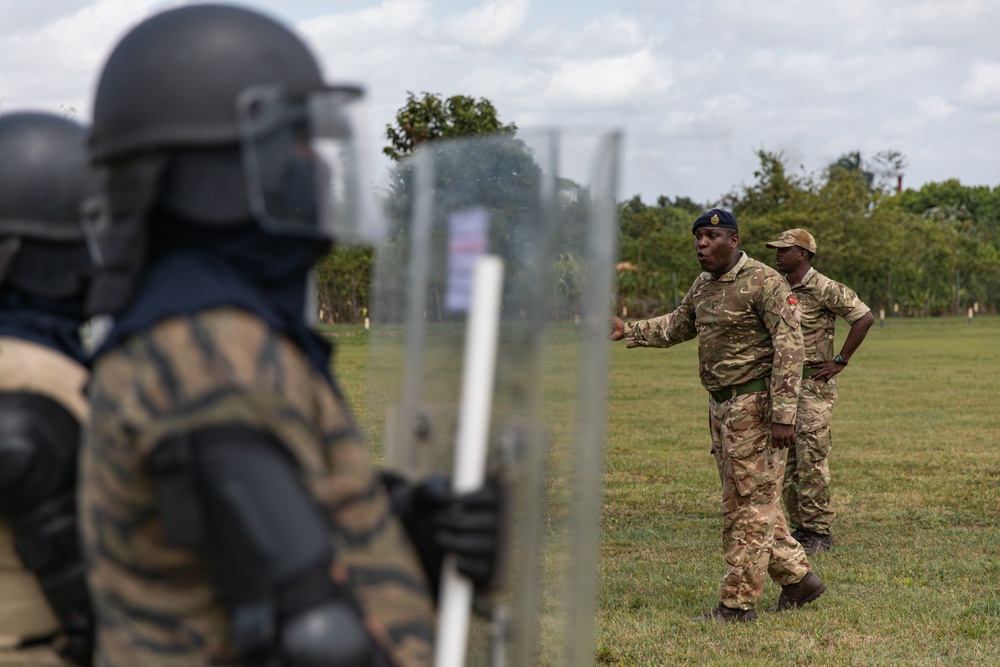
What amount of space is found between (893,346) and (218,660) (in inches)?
1364

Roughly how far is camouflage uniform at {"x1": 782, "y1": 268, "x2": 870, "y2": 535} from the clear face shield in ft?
24.4

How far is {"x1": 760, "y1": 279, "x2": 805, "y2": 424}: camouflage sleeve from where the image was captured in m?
6.57

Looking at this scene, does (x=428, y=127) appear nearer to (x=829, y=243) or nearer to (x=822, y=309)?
(x=822, y=309)

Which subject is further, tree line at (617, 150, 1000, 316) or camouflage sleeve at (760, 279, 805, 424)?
tree line at (617, 150, 1000, 316)

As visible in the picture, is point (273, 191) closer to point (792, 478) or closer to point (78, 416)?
point (78, 416)

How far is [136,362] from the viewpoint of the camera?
155 cm

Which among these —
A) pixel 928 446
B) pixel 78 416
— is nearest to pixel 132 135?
pixel 78 416

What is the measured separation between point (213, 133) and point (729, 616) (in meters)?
5.55

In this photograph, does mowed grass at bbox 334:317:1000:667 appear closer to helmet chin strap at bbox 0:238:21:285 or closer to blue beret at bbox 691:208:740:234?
blue beret at bbox 691:208:740:234

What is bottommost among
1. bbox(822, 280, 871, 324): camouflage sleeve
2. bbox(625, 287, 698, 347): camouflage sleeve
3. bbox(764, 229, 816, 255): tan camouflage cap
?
bbox(625, 287, 698, 347): camouflage sleeve

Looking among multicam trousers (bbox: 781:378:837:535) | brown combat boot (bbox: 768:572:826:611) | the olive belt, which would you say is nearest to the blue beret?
the olive belt

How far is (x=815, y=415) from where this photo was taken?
9.12 meters

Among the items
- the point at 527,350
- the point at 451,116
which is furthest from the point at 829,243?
Answer: the point at 527,350

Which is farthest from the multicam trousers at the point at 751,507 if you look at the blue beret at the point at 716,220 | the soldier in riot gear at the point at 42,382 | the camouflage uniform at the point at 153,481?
the camouflage uniform at the point at 153,481
